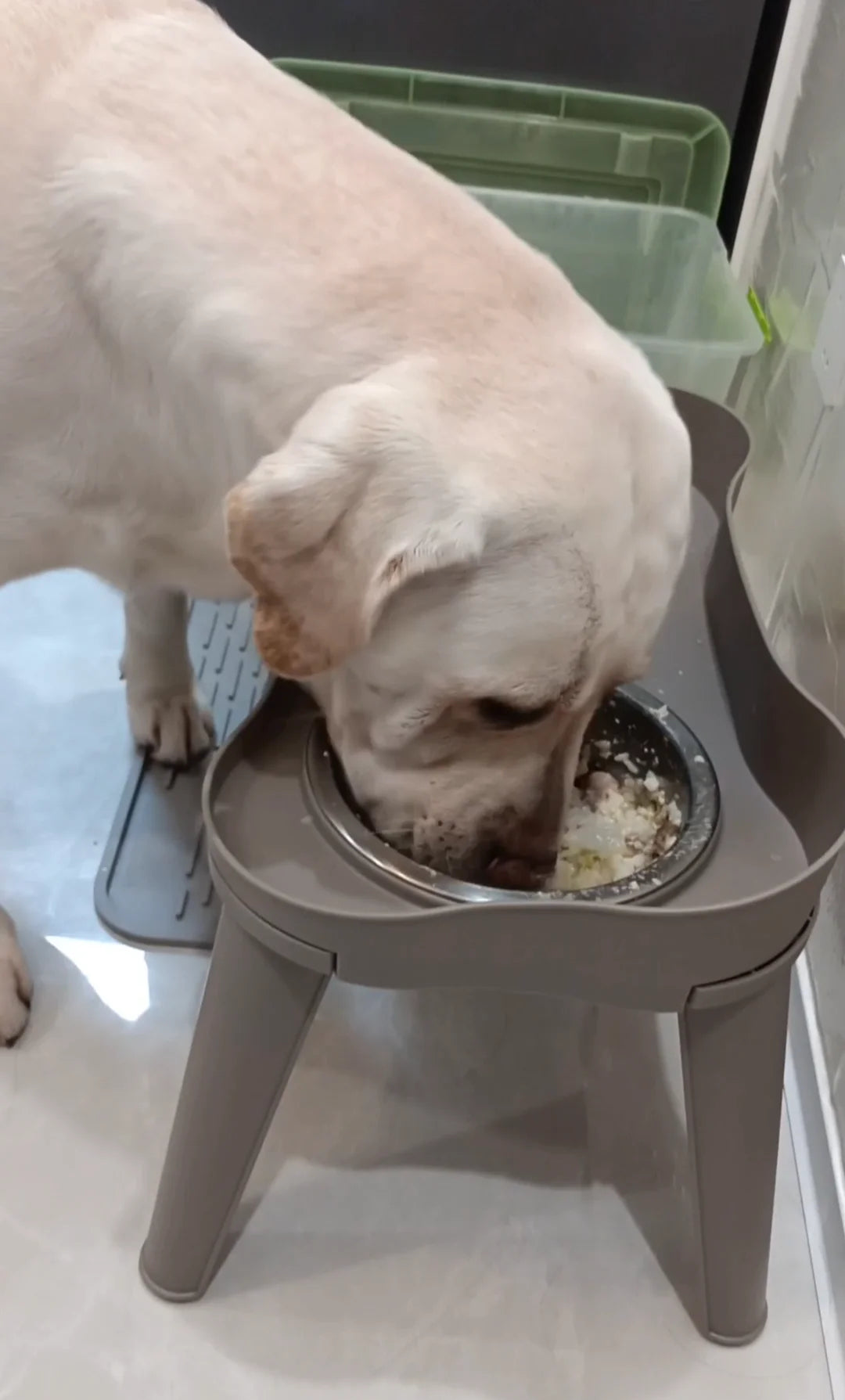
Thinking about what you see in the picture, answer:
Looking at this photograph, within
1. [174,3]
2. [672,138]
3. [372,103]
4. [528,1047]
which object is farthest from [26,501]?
[672,138]

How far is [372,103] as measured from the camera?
1.83 metres

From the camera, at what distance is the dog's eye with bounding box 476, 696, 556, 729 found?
0.90 meters

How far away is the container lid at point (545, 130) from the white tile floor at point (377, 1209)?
1.19 meters

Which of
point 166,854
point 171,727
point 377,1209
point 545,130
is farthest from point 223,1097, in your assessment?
point 545,130

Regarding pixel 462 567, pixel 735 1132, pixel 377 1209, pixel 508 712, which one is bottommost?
pixel 377 1209

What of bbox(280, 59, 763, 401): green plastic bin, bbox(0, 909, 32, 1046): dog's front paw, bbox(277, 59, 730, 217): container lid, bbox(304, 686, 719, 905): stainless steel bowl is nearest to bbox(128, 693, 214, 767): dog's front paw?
bbox(0, 909, 32, 1046): dog's front paw

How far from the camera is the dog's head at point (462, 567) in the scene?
78 centimetres

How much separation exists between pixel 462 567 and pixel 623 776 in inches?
15.5

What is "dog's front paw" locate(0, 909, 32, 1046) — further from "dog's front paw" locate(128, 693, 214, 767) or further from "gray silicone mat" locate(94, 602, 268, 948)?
"dog's front paw" locate(128, 693, 214, 767)

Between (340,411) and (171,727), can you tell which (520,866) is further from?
(171,727)

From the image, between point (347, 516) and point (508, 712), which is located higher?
point (347, 516)

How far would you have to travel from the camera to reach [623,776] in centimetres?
115

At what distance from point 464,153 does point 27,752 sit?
1.11 m

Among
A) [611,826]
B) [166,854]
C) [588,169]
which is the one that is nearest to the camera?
[611,826]
